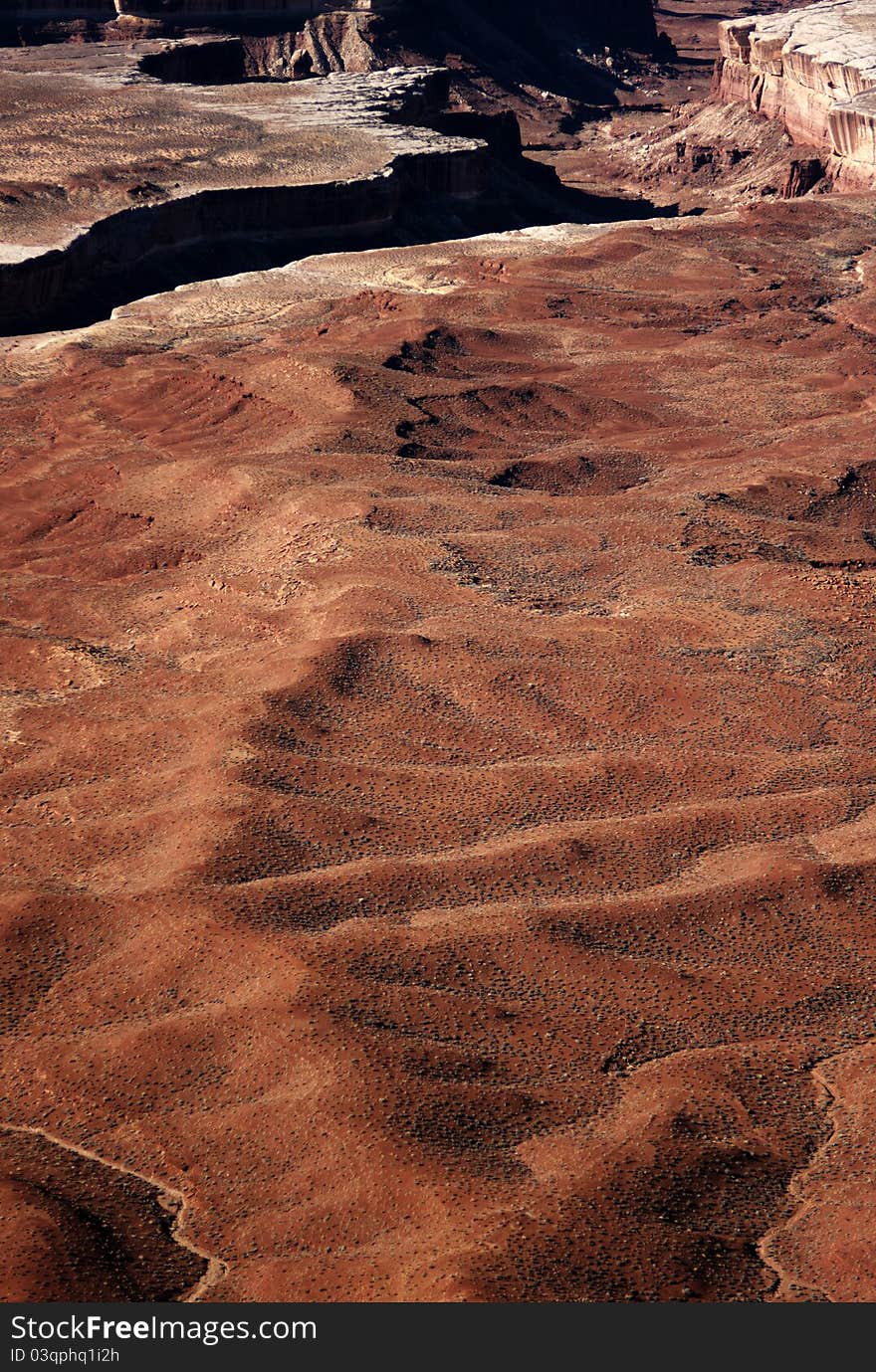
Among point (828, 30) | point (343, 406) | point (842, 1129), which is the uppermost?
point (828, 30)

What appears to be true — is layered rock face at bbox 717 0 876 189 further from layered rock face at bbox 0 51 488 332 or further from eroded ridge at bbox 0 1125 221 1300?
eroded ridge at bbox 0 1125 221 1300

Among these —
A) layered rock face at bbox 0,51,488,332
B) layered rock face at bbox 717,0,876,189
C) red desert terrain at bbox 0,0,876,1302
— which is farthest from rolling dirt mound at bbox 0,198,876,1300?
layered rock face at bbox 717,0,876,189

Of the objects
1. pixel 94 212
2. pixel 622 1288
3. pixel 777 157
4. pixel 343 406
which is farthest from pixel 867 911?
pixel 777 157

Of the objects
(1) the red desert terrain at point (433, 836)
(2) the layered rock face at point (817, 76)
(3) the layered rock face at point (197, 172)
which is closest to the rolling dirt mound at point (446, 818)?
(1) the red desert terrain at point (433, 836)

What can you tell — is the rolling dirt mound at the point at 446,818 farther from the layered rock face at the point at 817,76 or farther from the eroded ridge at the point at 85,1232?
the layered rock face at the point at 817,76

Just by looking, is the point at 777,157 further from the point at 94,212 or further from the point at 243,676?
the point at 243,676

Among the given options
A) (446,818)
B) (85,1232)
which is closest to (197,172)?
(446,818)

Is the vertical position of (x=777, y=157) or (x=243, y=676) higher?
(x=777, y=157)

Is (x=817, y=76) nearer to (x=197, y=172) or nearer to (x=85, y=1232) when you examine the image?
(x=197, y=172)
